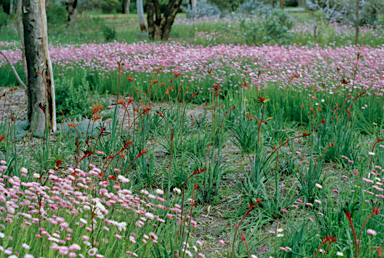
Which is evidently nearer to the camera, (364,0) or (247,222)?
(247,222)

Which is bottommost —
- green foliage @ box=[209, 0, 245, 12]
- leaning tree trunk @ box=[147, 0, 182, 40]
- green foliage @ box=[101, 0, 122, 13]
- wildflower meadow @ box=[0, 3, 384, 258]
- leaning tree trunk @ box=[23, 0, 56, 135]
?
wildflower meadow @ box=[0, 3, 384, 258]

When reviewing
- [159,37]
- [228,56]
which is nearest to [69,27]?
[159,37]

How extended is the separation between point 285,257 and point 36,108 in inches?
141

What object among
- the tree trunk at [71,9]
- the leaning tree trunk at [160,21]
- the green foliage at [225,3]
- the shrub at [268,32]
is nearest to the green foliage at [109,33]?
the leaning tree trunk at [160,21]

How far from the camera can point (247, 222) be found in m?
2.86

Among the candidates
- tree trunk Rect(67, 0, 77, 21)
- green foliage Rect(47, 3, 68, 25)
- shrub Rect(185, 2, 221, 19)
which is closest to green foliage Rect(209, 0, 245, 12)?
shrub Rect(185, 2, 221, 19)

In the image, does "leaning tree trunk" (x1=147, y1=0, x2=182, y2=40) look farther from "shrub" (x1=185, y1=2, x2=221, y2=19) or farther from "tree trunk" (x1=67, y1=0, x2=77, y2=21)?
"shrub" (x1=185, y1=2, x2=221, y2=19)

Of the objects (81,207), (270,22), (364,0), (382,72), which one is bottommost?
(81,207)

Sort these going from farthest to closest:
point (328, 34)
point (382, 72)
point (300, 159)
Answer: point (328, 34) < point (382, 72) < point (300, 159)

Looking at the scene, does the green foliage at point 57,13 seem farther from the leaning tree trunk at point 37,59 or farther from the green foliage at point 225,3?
the leaning tree trunk at point 37,59

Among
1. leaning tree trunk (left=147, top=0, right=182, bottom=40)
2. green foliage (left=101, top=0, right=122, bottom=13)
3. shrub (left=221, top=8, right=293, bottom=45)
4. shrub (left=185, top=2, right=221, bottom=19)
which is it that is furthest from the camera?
green foliage (left=101, top=0, right=122, bottom=13)

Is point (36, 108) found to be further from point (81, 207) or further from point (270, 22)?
point (270, 22)

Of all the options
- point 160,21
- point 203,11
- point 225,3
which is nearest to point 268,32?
point 160,21

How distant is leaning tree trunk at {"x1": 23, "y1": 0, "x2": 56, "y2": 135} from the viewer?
169 inches
